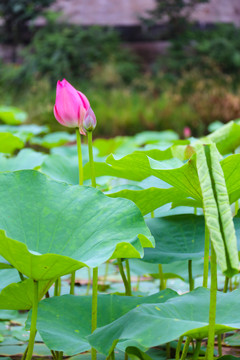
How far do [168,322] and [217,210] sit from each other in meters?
0.15

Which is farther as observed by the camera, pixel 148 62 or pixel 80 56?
pixel 148 62

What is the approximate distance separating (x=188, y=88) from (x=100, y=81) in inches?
78.4

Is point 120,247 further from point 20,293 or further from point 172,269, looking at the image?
point 172,269

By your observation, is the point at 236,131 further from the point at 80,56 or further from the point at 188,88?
the point at 80,56

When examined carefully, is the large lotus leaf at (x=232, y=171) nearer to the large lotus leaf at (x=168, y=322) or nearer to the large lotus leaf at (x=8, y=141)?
the large lotus leaf at (x=168, y=322)

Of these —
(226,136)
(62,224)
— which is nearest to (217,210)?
(62,224)

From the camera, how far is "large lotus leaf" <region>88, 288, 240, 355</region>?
0.60 meters

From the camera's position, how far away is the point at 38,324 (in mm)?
736

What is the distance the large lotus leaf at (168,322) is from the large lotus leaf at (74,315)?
0.06m

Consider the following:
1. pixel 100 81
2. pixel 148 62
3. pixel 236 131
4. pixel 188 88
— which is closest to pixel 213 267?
pixel 236 131

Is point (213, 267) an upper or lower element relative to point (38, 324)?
upper

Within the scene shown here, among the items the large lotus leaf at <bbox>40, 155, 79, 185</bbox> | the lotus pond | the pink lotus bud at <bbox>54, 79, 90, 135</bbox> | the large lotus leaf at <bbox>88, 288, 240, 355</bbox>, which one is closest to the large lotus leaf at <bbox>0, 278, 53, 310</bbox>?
the lotus pond

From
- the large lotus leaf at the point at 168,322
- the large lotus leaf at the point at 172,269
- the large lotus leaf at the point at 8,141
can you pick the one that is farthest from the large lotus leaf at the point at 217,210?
the large lotus leaf at the point at 8,141

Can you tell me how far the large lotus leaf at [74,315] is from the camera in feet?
2.35
